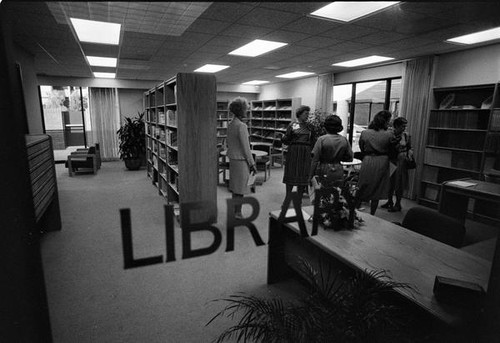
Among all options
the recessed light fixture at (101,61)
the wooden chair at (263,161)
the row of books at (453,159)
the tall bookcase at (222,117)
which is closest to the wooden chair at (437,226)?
the row of books at (453,159)

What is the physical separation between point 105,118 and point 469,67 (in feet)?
30.5

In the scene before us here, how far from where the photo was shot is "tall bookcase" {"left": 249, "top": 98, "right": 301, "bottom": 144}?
880cm

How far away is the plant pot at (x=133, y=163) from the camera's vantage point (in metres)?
7.81

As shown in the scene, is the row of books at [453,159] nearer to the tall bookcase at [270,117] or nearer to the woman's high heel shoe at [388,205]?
the woman's high heel shoe at [388,205]

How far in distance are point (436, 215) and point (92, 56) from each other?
5.82 m

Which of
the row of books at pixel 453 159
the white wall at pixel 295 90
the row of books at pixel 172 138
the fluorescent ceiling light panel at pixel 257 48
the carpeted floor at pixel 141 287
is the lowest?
the carpeted floor at pixel 141 287

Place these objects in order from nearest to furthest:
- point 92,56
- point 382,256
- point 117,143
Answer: point 382,256 → point 92,56 → point 117,143

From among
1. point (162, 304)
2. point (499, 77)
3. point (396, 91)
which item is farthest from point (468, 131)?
point (162, 304)

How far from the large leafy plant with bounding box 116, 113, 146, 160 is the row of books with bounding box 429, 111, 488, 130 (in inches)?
262

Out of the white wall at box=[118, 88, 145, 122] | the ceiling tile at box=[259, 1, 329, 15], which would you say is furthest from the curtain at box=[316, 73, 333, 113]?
the white wall at box=[118, 88, 145, 122]

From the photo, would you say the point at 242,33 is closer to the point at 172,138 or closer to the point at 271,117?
the point at 172,138

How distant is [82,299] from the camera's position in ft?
7.77

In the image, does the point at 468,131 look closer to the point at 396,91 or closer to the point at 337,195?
the point at 396,91

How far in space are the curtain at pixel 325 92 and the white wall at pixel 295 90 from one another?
15.8 inches
